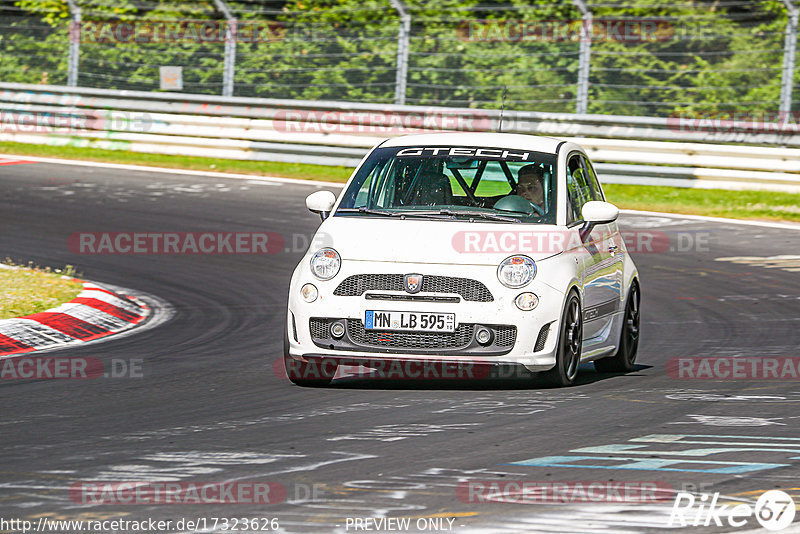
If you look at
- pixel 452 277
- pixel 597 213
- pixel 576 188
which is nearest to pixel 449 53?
pixel 576 188

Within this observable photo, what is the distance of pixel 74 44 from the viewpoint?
26.1m

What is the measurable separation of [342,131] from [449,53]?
86.2 inches

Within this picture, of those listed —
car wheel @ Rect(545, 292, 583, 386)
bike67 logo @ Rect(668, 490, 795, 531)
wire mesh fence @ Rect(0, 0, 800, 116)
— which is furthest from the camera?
wire mesh fence @ Rect(0, 0, 800, 116)

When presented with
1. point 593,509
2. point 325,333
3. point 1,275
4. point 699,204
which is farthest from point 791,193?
point 593,509

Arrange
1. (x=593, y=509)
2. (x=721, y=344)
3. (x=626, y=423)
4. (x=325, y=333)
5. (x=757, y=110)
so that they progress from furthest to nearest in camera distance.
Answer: (x=757, y=110) → (x=721, y=344) → (x=325, y=333) → (x=626, y=423) → (x=593, y=509)

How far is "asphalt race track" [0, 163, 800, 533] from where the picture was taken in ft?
18.8

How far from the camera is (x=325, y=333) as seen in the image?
8.84 meters

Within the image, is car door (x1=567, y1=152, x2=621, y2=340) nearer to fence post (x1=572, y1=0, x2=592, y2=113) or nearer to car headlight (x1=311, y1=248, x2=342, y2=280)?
car headlight (x1=311, y1=248, x2=342, y2=280)

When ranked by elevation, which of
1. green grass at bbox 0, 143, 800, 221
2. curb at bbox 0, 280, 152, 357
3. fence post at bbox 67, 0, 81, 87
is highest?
fence post at bbox 67, 0, 81, 87

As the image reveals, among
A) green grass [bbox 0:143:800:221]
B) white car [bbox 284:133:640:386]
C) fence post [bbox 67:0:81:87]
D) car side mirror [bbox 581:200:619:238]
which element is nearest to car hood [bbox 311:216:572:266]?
white car [bbox 284:133:640:386]

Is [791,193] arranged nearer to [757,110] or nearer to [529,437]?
[757,110]

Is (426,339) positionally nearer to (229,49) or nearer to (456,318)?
(456,318)

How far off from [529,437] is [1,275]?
6857 mm

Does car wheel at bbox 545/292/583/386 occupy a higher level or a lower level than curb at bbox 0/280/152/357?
higher
